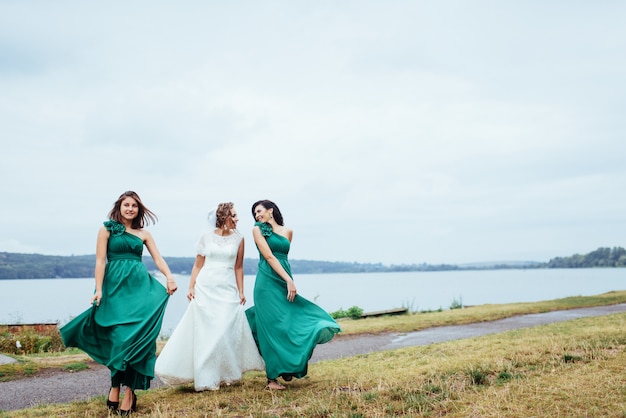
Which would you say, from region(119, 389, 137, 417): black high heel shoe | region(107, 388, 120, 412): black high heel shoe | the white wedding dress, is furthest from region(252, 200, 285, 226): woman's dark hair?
region(107, 388, 120, 412): black high heel shoe

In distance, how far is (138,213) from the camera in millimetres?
6891

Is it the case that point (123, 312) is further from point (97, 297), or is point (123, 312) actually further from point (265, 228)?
point (265, 228)

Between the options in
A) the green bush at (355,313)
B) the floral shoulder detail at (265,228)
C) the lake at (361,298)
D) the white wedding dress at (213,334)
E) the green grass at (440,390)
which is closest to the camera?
the green grass at (440,390)

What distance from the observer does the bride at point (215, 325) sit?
7234 mm

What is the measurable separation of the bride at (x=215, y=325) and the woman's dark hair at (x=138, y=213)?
3.31 feet

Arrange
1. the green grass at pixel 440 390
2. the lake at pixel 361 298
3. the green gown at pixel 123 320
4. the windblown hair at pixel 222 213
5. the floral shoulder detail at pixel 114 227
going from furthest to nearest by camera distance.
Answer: the lake at pixel 361 298 < the windblown hair at pixel 222 213 < the floral shoulder detail at pixel 114 227 < the green gown at pixel 123 320 < the green grass at pixel 440 390

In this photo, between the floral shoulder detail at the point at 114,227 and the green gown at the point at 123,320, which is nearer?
the green gown at the point at 123,320

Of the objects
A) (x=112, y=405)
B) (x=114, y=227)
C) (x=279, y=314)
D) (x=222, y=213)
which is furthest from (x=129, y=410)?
(x=222, y=213)

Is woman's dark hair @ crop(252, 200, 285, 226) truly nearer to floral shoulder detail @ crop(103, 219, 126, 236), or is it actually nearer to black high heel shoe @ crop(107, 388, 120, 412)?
floral shoulder detail @ crop(103, 219, 126, 236)

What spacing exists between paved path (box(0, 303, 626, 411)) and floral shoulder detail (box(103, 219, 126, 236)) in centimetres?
245

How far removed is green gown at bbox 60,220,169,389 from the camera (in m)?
6.35

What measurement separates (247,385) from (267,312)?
972 mm

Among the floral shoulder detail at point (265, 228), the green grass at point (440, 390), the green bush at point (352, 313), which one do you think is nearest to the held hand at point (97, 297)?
the green grass at point (440, 390)

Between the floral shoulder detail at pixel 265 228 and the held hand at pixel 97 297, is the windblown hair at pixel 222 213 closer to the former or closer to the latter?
the floral shoulder detail at pixel 265 228
